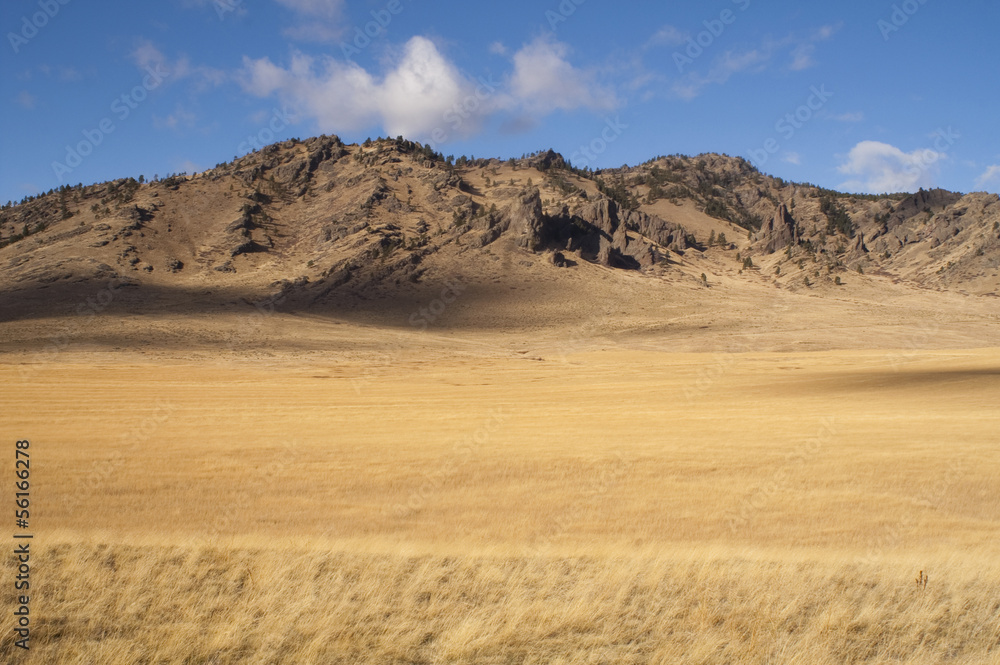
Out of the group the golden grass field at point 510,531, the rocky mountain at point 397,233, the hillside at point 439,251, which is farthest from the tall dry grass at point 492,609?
the rocky mountain at point 397,233

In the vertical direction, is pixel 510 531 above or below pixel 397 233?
below

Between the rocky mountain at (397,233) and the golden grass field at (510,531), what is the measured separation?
185ft

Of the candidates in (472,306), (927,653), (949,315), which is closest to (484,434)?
(927,653)

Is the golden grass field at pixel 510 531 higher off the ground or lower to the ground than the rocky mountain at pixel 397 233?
lower

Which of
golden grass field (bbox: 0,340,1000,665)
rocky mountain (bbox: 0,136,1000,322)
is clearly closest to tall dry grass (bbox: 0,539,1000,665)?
golden grass field (bbox: 0,340,1000,665)

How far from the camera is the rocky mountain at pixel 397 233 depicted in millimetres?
76750

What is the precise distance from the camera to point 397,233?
280 feet

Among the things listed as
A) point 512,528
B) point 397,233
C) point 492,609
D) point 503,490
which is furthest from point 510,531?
point 397,233

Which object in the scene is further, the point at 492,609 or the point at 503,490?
the point at 503,490

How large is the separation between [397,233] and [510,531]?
7873 cm

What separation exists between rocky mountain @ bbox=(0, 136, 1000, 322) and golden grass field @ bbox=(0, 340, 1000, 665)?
56.3 meters

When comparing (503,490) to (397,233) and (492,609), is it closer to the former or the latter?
(492,609)

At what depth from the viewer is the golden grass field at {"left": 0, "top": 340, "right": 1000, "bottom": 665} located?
5637 millimetres

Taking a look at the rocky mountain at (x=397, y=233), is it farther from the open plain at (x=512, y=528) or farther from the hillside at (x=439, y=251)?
the open plain at (x=512, y=528)
